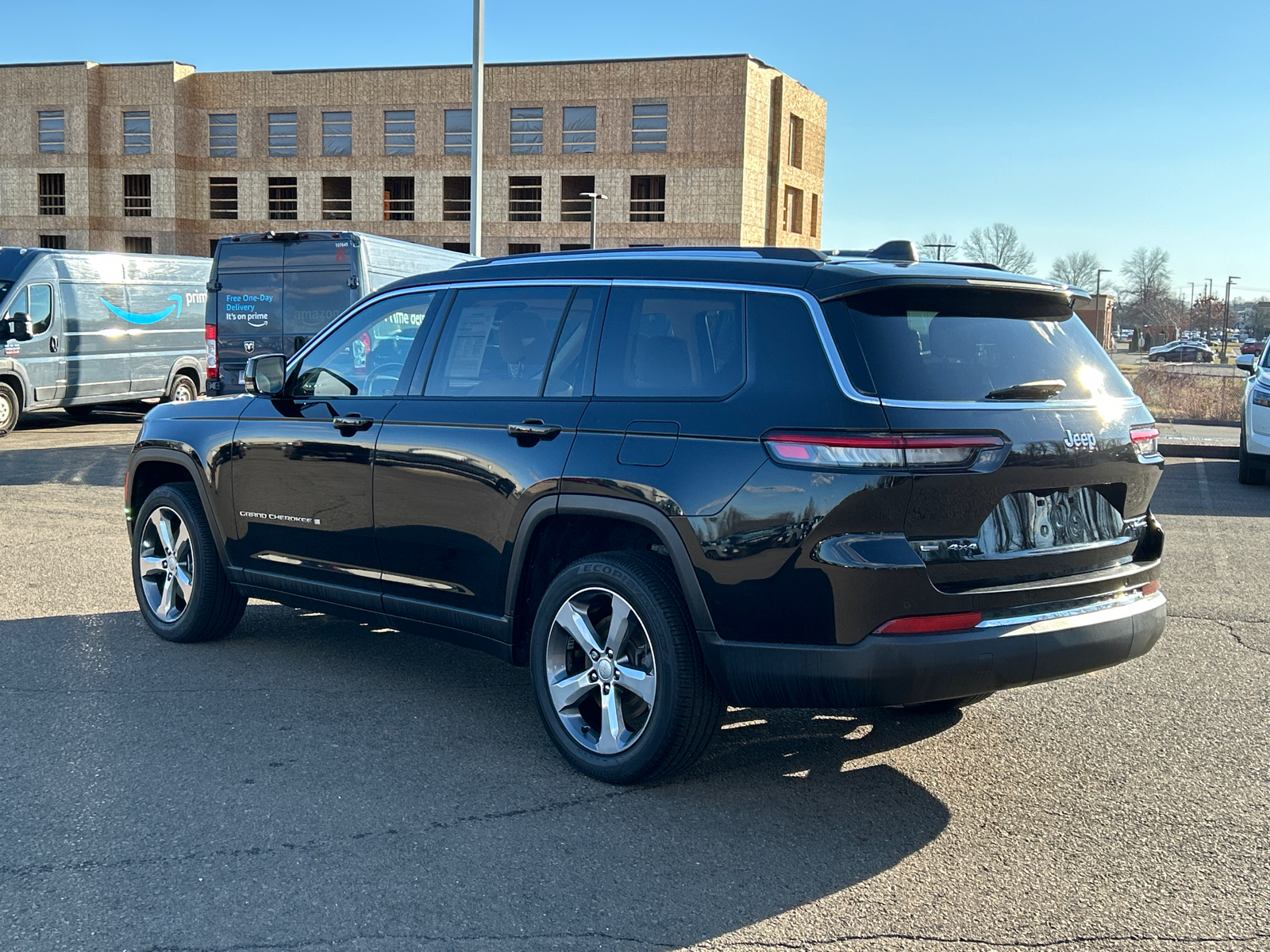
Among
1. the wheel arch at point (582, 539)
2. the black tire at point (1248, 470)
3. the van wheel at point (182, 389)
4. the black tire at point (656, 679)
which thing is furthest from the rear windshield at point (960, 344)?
the van wheel at point (182, 389)

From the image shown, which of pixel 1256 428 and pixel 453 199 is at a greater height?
pixel 453 199

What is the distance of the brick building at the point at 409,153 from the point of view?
206ft

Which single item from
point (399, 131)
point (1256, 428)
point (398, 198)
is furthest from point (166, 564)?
point (398, 198)

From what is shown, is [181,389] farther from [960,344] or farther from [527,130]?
[527,130]

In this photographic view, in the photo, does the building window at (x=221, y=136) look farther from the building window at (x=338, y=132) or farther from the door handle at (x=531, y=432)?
the door handle at (x=531, y=432)

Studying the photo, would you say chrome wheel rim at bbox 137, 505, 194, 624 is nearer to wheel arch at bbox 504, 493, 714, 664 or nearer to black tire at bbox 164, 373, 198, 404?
wheel arch at bbox 504, 493, 714, 664

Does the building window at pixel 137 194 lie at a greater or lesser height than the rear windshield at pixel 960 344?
greater

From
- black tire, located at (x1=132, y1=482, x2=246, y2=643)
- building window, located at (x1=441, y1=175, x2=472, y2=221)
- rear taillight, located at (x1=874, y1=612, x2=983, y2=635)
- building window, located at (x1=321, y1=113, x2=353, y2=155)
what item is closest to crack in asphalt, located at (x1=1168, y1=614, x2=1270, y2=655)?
rear taillight, located at (x1=874, y1=612, x2=983, y2=635)

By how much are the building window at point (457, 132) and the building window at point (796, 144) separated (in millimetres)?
16728

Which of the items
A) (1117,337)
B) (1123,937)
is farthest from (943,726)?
(1117,337)

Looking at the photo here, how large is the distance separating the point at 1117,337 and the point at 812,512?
127505 millimetres

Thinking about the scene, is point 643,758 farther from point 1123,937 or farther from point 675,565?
point 1123,937

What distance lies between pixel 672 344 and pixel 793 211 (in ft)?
221

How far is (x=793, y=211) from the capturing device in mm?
70125
